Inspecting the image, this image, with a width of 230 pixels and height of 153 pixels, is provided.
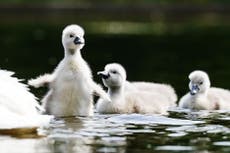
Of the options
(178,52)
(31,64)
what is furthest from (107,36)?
(31,64)

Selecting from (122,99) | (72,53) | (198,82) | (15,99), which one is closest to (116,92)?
(122,99)

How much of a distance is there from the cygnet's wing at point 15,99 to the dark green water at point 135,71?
352 mm

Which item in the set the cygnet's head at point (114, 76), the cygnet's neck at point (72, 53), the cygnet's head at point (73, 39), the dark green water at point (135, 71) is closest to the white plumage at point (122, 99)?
the cygnet's head at point (114, 76)

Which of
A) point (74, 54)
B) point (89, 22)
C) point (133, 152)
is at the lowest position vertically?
point (133, 152)

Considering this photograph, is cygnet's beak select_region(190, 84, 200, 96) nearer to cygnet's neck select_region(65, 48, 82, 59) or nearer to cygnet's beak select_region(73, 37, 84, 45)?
cygnet's neck select_region(65, 48, 82, 59)

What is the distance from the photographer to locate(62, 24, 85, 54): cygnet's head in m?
13.9

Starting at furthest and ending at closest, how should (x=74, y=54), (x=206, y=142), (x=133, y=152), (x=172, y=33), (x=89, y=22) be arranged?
(x=89, y=22) → (x=172, y=33) → (x=74, y=54) → (x=206, y=142) → (x=133, y=152)

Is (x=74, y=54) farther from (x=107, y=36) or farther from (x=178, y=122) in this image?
(x=107, y=36)

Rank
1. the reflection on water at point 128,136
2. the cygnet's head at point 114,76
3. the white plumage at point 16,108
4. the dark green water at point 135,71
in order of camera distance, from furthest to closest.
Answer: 1. the cygnet's head at point 114,76
2. the white plumage at point 16,108
3. the dark green water at point 135,71
4. the reflection on water at point 128,136

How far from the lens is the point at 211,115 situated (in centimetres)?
1426

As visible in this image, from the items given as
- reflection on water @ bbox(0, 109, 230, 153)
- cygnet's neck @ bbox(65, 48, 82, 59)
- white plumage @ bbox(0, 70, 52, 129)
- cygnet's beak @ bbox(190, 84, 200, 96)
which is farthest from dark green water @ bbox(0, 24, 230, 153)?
cygnet's neck @ bbox(65, 48, 82, 59)

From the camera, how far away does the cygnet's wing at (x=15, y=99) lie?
38.1ft

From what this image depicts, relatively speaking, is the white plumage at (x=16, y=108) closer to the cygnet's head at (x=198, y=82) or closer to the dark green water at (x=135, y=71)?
the dark green water at (x=135, y=71)

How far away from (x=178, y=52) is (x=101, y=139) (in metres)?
18.6
